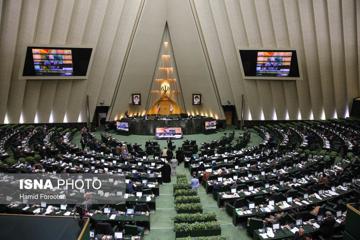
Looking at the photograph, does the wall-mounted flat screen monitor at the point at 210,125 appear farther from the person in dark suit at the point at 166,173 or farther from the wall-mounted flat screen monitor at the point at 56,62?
the person in dark suit at the point at 166,173

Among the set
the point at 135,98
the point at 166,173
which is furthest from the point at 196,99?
the point at 166,173

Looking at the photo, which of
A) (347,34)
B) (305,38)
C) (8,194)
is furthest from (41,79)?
(347,34)

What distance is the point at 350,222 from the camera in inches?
311

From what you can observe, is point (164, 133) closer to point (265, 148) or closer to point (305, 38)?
point (265, 148)

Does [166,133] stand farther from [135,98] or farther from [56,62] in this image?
[56,62]

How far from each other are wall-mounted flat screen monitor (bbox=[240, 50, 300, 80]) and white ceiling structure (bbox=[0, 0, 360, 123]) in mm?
730

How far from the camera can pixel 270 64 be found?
31.9 m

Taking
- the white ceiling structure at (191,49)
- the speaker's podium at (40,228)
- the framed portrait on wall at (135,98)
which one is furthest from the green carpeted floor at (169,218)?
the framed portrait on wall at (135,98)

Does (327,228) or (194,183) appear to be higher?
(194,183)

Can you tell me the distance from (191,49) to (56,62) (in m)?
13.9

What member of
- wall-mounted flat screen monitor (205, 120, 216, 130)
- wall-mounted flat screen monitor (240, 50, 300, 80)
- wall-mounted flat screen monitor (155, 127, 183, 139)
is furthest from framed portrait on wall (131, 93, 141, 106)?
wall-mounted flat screen monitor (240, 50, 300, 80)

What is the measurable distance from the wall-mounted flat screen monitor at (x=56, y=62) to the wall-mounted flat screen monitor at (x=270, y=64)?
49.7ft

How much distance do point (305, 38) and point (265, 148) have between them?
1419 cm

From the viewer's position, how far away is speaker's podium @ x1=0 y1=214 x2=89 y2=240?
5.09 m
